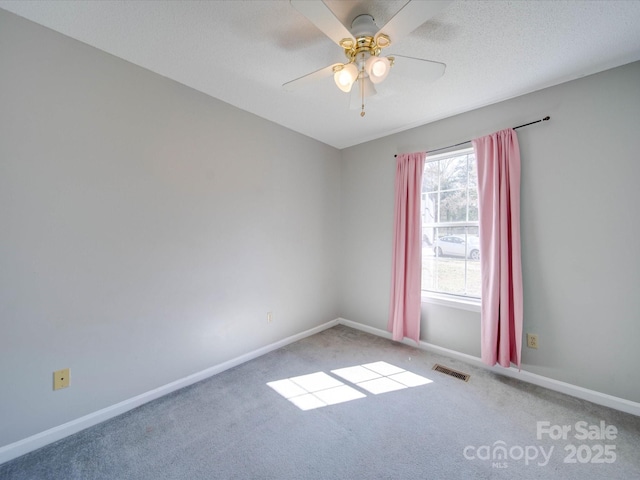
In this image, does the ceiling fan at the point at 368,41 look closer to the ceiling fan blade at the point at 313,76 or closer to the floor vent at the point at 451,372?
the ceiling fan blade at the point at 313,76

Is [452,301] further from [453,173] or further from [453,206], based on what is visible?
[453,173]

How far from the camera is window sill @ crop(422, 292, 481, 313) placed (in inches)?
101

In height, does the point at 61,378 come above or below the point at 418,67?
below

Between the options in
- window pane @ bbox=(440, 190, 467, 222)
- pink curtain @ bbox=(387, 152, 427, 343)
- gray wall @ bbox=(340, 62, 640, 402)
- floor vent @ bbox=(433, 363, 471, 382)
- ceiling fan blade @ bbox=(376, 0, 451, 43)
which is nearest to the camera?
ceiling fan blade @ bbox=(376, 0, 451, 43)

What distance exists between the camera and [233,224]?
2.54 meters

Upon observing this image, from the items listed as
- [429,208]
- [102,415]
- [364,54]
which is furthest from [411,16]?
[102,415]

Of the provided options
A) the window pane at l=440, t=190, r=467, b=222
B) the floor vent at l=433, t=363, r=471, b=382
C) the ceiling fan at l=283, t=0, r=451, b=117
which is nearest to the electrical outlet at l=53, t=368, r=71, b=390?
the ceiling fan at l=283, t=0, r=451, b=117

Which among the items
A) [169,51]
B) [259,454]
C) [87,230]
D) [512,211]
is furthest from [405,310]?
[169,51]

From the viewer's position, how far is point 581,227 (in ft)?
6.68

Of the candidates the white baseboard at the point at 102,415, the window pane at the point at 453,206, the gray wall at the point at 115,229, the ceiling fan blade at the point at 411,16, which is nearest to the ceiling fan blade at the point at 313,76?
the ceiling fan blade at the point at 411,16

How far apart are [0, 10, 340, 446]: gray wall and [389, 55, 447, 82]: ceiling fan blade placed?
5.41 ft

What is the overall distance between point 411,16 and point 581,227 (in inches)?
81.7

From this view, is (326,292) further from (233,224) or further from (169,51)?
(169,51)

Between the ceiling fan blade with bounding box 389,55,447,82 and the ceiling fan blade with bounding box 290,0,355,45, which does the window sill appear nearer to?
the ceiling fan blade with bounding box 389,55,447,82
